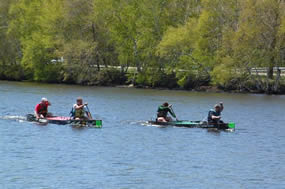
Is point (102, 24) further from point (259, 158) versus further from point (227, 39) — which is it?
point (259, 158)

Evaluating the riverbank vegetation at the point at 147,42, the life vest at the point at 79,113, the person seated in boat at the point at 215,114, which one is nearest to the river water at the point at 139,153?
the person seated in boat at the point at 215,114

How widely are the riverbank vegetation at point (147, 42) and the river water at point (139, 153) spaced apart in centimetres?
2266

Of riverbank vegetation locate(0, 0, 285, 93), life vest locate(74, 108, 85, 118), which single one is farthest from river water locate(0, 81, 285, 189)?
riverbank vegetation locate(0, 0, 285, 93)

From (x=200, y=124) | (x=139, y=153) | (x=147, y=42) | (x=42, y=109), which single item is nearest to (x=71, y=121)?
(x=42, y=109)

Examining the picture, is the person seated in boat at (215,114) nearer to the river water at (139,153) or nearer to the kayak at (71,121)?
the river water at (139,153)

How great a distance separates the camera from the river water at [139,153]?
29.2 meters

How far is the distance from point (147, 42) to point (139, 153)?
58.0 m

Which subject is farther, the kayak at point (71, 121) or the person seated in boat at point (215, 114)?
the kayak at point (71, 121)

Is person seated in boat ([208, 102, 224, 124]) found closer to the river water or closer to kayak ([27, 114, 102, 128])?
the river water

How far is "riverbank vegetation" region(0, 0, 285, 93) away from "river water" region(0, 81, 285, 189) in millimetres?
22659

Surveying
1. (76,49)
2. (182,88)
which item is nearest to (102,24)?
(76,49)

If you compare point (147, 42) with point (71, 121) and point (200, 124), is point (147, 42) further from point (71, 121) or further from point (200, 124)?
point (71, 121)

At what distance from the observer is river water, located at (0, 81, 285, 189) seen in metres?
29.2

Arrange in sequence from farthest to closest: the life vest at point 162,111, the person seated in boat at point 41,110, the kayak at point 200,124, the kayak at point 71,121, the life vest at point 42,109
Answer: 1. the life vest at point 42,109
2. the person seated in boat at point 41,110
3. the life vest at point 162,111
4. the kayak at point 71,121
5. the kayak at point 200,124
